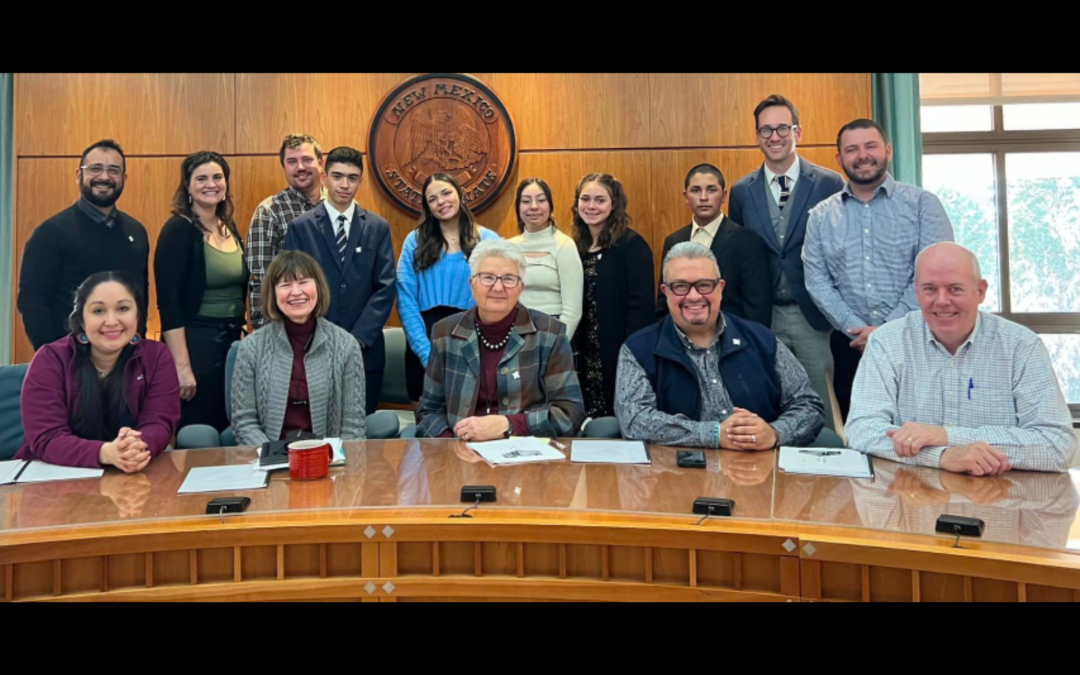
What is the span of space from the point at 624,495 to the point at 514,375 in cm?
84

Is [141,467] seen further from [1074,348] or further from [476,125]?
[1074,348]

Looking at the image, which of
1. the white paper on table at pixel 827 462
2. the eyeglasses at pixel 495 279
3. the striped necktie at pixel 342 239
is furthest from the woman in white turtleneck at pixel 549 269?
the white paper on table at pixel 827 462

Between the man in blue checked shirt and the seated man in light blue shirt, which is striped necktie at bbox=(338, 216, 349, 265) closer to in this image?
the man in blue checked shirt

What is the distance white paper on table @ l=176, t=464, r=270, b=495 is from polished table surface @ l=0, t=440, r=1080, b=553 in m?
0.03

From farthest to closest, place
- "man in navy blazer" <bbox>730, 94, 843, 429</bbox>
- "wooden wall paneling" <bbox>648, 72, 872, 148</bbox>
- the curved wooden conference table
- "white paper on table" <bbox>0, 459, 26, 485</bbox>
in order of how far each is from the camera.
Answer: "wooden wall paneling" <bbox>648, 72, 872, 148</bbox> → "man in navy blazer" <bbox>730, 94, 843, 429</bbox> → "white paper on table" <bbox>0, 459, 26, 485</bbox> → the curved wooden conference table

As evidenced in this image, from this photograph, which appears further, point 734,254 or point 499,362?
point 734,254

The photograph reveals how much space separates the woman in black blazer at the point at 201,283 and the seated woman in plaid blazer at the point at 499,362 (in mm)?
1195

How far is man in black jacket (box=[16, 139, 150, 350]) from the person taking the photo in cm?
327

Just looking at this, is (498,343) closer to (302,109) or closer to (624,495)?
(624,495)

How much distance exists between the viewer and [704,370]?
252 centimetres

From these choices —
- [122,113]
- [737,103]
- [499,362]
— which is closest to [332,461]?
[499,362]

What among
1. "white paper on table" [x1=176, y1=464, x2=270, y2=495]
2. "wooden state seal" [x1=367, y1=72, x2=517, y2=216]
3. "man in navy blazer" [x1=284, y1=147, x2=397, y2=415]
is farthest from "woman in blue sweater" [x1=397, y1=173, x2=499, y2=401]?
"white paper on table" [x1=176, y1=464, x2=270, y2=495]

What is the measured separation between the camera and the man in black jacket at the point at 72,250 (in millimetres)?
3268

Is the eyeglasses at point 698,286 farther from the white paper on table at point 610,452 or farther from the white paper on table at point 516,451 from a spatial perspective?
the white paper on table at point 516,451
